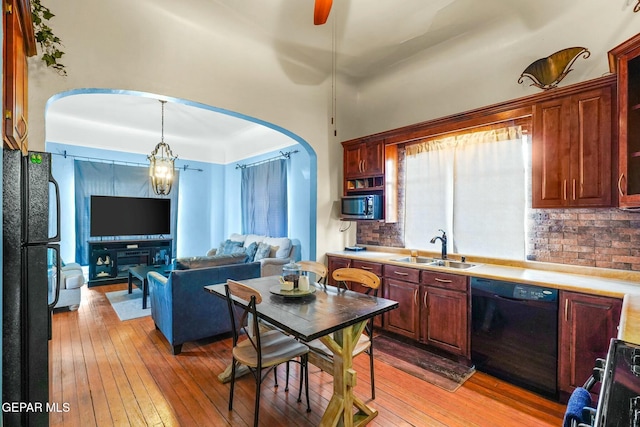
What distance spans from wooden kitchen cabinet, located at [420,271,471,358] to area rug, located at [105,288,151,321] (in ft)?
11.9

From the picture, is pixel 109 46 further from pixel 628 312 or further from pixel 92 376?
pixel 628 312

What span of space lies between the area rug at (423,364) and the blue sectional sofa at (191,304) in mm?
1690

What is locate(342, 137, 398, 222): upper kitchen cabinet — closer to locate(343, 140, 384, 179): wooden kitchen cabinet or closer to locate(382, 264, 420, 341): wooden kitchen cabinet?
locate(343, 140, 384, 179): wooden kitchen cabinet

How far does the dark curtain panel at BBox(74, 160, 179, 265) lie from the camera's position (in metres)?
5.69

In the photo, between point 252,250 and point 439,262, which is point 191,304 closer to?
point 252,250

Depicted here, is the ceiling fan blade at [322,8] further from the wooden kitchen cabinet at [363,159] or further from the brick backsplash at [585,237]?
the brick backsplash at [585,237]

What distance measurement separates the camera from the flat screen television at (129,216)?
5852 mm

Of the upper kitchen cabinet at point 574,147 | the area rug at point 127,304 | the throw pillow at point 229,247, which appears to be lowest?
the area rug at point 127,304

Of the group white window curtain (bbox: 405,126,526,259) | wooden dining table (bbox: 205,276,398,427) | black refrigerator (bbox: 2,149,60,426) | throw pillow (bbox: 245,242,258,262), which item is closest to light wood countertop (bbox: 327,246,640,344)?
white window curtain (bbox: 405,126,526,259)

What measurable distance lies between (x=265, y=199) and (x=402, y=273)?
350 centimetres

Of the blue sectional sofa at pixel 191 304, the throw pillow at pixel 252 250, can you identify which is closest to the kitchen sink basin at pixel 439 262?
the blue sectional sofa at pixel 191 304

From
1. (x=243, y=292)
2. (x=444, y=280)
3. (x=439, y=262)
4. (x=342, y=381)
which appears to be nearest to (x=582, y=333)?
(x=444, y=280)

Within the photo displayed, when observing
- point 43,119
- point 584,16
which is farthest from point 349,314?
point 584,16

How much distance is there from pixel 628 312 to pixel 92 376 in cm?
383
